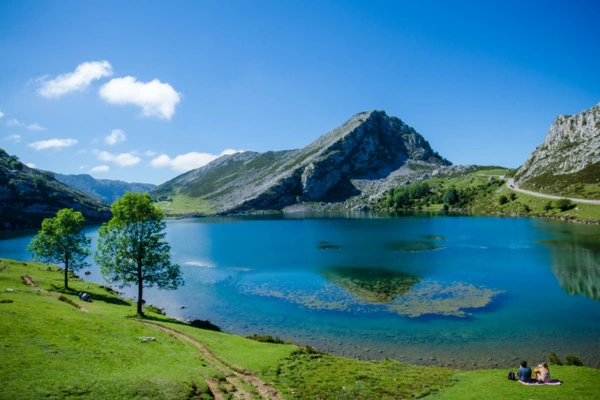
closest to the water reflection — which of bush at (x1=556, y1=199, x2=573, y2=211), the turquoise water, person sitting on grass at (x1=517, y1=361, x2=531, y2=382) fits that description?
the turquoise water

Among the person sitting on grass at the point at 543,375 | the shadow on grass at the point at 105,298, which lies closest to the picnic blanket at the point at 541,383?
the person sitting on grass at the point at 543,375

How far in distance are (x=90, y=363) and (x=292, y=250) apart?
8696 centimetres

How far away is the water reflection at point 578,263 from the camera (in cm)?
5828

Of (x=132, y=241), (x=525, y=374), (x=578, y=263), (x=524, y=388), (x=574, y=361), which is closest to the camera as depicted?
(x=524, y=388)

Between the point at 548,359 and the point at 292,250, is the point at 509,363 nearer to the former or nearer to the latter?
the point at 548,359

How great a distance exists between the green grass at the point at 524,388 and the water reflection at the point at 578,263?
134 feet

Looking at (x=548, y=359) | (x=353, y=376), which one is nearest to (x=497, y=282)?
(x=548, y=359)

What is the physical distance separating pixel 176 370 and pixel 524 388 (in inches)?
926

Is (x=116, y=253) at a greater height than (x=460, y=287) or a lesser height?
greater

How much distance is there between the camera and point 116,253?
44.2 m

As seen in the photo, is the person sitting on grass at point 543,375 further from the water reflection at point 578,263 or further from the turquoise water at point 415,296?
the water reflection at point 578,263

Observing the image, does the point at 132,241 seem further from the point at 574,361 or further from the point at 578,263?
the point at 578,263

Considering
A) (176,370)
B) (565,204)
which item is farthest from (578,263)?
(565,204)

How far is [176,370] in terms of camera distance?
22625 millimetres
